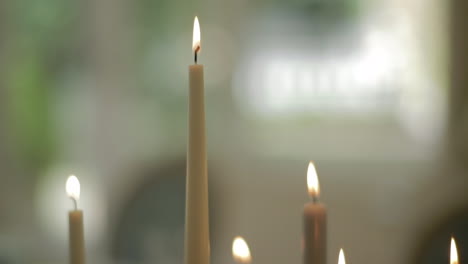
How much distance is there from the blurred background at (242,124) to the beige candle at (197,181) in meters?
1.55

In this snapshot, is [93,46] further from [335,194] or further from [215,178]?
[335,194]

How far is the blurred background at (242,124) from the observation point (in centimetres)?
181

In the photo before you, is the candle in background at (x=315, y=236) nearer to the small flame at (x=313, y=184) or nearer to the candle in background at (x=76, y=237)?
the small flame at (x=313, y=184)

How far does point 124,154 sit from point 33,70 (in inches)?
14.8

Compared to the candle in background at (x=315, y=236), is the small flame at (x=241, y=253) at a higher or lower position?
lower

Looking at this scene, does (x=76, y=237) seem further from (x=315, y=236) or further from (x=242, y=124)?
(x=242, y=124)

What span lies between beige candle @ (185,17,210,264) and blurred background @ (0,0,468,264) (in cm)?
155

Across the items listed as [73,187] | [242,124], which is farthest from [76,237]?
[242,124]

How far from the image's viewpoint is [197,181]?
299 millimetres

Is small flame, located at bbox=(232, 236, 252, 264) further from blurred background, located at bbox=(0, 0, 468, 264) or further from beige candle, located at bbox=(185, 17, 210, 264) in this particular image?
blurred background, located at bbox=(0, 0, 468, 264)

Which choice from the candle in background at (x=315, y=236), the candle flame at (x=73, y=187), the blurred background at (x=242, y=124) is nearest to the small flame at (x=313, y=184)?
the candle in background at (x=315, y=236)

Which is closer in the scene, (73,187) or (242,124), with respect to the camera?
(73,187)

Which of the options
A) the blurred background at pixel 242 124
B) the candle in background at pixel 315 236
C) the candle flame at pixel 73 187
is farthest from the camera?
the blurred background at pixel 242 124

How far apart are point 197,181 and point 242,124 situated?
1579 mm
